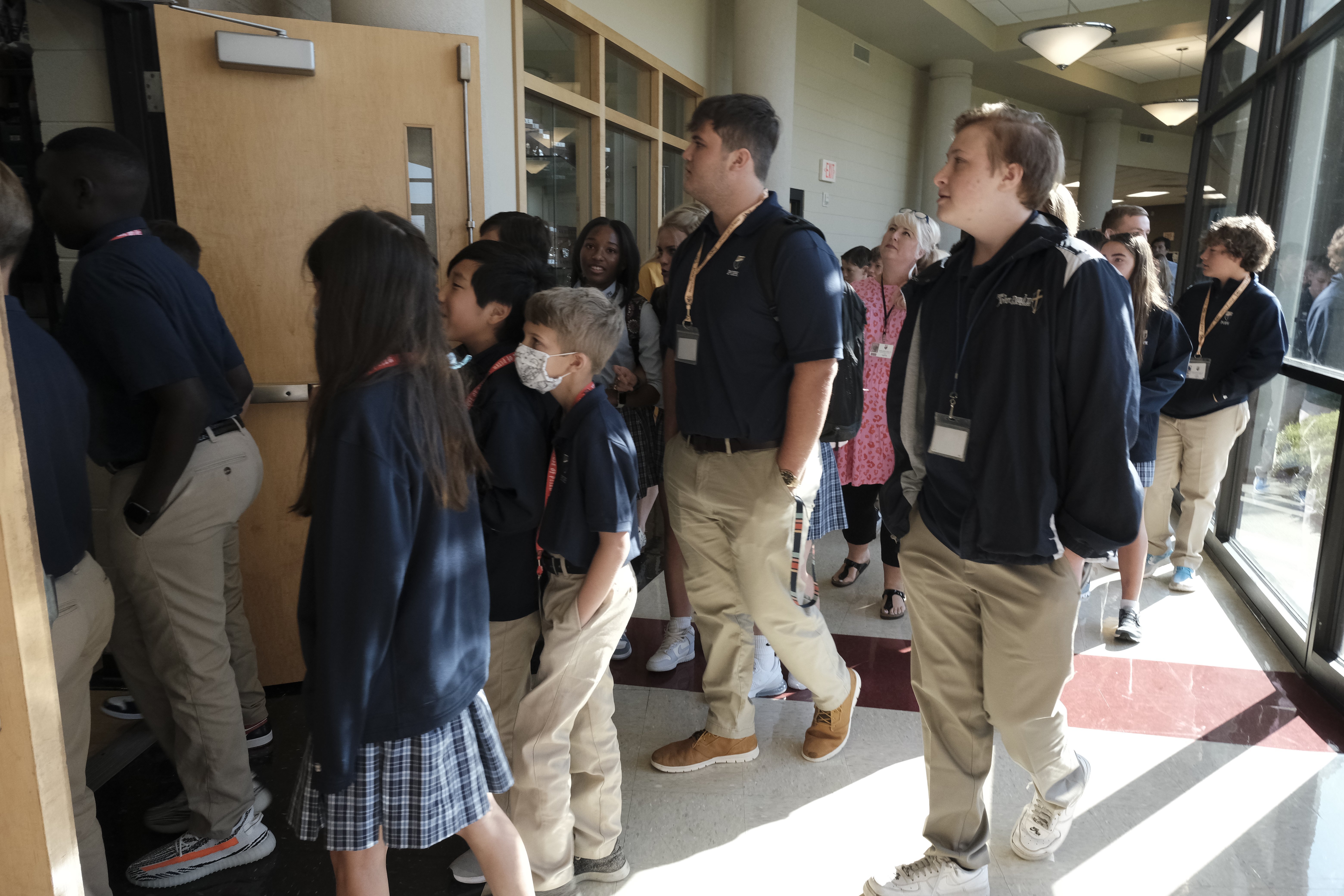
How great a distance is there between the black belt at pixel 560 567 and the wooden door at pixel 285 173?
3.79ft

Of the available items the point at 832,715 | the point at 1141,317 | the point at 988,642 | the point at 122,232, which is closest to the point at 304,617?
the point at 122,232

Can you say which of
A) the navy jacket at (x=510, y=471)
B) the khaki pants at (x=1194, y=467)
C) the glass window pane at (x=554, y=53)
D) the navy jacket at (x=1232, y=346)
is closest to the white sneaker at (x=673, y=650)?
the navy jacket at (x=510, y=471)

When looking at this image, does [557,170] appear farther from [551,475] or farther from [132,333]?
[551,475]

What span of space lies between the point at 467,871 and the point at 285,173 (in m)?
2.07

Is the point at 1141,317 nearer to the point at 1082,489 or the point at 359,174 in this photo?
the point at 1082,489

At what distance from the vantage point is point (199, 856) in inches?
74.1

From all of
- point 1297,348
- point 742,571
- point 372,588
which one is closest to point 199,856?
point 372,588

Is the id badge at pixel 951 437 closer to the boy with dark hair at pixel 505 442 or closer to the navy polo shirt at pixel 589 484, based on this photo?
the navy polo shirt at pixel 589 484

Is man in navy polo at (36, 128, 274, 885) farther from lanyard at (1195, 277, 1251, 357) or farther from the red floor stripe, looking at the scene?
lanyard at (1195, 277, 1251, 357)

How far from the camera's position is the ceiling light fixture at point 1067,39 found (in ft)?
21.6

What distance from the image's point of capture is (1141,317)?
115 inches

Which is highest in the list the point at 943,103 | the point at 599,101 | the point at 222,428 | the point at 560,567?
the point at 943,103

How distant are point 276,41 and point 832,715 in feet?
8.34

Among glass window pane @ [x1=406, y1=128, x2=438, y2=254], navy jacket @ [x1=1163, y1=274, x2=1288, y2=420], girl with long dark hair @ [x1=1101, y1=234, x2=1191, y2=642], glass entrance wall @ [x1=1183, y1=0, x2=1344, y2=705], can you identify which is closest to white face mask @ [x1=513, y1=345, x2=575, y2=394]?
glass window pane @ [x1=406, y1=128, x2=438, y2=254]
